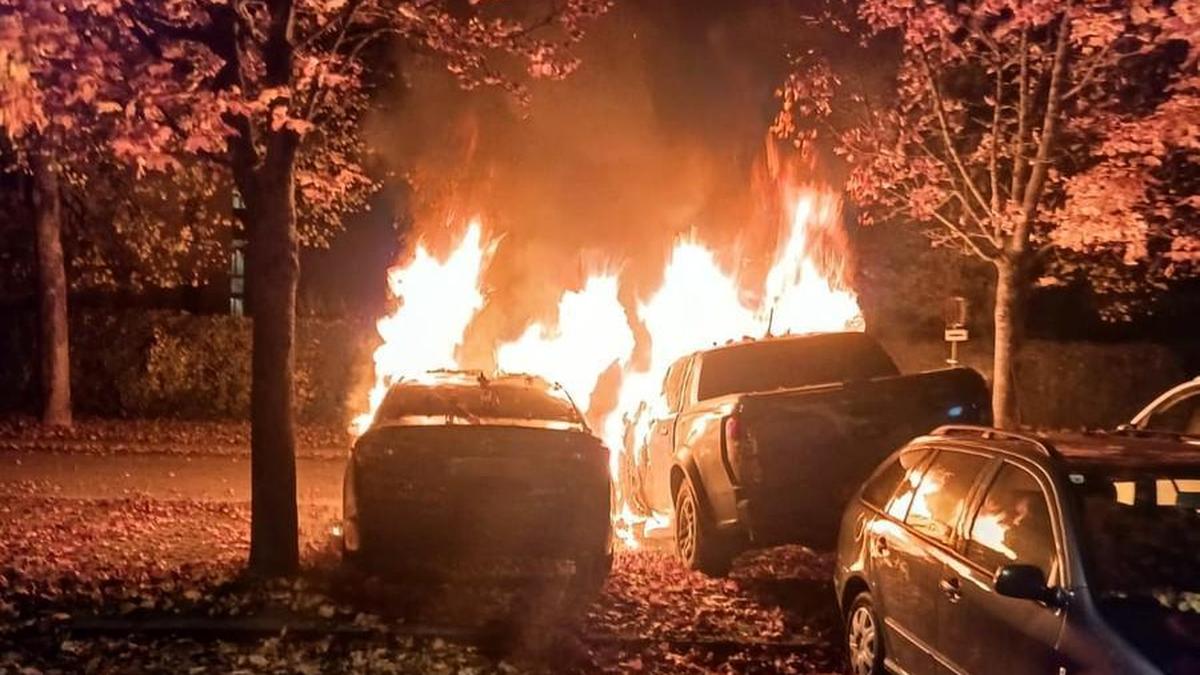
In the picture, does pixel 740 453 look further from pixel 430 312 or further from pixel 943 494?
pixel 430 312

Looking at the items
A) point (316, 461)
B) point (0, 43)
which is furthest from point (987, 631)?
point (316, 461)

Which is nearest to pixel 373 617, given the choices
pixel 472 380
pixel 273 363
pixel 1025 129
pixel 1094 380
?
pixel 273 363

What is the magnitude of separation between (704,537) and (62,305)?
12.9 metres

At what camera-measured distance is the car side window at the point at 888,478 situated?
706 cm

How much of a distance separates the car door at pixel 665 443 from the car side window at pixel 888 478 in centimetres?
362

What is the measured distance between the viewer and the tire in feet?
32.9

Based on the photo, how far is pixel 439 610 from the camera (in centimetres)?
849

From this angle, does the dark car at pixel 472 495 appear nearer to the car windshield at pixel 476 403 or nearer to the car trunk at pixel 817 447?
the car windshield at pixel 476 403

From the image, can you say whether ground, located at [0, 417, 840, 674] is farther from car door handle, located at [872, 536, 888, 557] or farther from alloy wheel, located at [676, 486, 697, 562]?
car door handle, located at [872, 536, 888, 557]

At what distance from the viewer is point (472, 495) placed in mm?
8570

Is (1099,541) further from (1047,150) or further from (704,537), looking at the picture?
(1047,150)

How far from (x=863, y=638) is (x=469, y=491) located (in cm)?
285

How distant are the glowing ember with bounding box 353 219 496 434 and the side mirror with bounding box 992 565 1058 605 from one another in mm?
10739

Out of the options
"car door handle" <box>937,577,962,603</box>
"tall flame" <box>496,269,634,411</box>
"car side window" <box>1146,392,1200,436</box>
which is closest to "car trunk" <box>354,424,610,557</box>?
"car door handle" <box>937,577,962,603</box>
